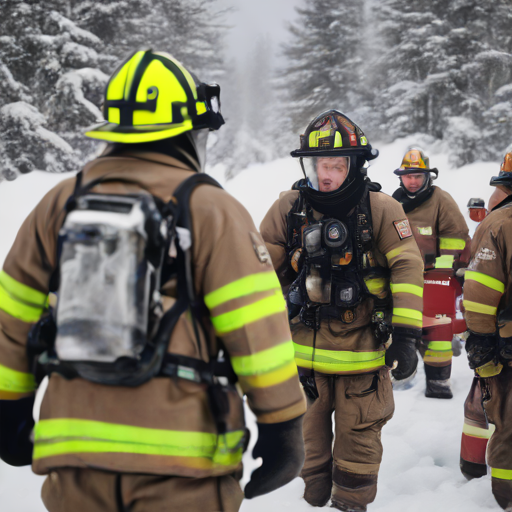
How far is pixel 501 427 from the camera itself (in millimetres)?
3688

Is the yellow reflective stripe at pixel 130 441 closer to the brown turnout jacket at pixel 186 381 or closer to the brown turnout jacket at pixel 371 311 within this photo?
the brown turnout jacket at pixel 186 381

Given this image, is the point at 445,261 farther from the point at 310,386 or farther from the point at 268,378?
the point at 268,378

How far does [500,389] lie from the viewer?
12.2 feet

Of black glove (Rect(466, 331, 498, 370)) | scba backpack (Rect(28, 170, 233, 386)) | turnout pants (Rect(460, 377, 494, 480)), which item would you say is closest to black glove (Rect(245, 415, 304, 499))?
scba backpack (Rect(28, 170, 233, 386))

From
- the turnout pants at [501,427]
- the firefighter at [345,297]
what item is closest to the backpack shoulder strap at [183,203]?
the firefighter at [345,297]

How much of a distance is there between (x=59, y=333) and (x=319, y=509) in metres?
2.85

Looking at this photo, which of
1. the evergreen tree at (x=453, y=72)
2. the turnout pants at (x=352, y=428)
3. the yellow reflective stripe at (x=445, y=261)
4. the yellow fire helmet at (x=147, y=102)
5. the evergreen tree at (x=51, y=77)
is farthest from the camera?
the evergreen tree at (x=453, y=72)

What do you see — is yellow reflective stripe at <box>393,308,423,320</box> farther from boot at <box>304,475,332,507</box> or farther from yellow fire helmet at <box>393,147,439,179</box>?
yellow fire helmet at <box>393,147,439,179</box>

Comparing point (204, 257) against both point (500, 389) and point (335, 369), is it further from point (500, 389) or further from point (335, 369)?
point (500, 389)

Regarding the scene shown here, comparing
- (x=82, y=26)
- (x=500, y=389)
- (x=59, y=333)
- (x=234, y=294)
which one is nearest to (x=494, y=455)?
(x=500, y=389)

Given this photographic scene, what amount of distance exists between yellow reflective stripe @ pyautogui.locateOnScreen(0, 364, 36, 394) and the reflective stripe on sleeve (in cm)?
17

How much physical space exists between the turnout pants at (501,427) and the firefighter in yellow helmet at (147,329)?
2.39 m

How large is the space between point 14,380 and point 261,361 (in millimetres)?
816

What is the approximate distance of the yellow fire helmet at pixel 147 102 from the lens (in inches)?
71.7
